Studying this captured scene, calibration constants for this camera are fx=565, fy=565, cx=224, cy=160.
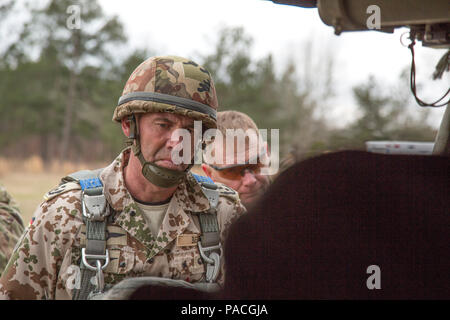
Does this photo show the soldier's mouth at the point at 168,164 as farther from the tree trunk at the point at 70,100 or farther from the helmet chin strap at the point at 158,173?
the tree trunk at the point at 70,100

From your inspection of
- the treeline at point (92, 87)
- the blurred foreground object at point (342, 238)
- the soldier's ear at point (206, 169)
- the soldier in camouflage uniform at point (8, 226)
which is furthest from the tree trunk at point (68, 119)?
the blurred foreground object at point (342, 238)

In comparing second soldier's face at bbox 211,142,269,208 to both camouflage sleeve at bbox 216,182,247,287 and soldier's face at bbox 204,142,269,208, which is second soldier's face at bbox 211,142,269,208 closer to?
soldier's face at bbox 204,142,269,208

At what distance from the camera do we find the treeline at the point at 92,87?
2450 cm

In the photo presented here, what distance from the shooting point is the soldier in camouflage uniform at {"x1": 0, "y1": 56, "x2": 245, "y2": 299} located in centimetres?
264

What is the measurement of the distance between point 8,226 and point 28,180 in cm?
1993

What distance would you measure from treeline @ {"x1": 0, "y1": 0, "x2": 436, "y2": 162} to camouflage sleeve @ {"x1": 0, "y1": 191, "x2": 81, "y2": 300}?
61.3 ft

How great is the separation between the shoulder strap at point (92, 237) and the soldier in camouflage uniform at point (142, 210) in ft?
0.10

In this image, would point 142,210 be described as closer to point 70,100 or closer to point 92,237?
point 92,237

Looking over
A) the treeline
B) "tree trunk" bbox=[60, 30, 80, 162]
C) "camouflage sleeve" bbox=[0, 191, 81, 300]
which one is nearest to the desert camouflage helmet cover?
"camouflage sleeve" bbox=[0, 191, 81, 300]

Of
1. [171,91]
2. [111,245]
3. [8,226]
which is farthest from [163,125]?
[8,226]
